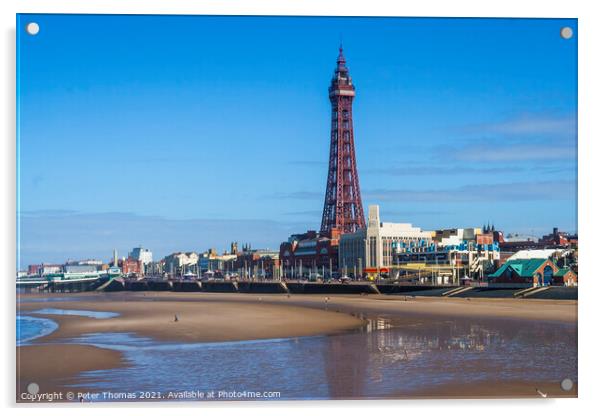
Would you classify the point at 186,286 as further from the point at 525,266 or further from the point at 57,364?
the point at 57,364

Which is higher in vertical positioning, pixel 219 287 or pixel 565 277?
pixel 565 277

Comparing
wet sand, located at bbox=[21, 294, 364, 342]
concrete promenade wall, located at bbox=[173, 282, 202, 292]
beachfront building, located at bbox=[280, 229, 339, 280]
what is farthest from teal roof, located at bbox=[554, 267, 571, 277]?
concrete promenade wall, located at bbox=[173, 282, 202, 292]

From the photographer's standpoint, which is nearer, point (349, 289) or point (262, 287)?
point (349, 289)

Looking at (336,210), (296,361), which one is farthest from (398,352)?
(336,210)

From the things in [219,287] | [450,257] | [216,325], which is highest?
[450,257]

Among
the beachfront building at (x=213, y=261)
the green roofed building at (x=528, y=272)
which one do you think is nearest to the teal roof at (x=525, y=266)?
the green roofed building at (x=528, y=272)

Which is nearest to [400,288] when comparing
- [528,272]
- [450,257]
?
[450,257]
